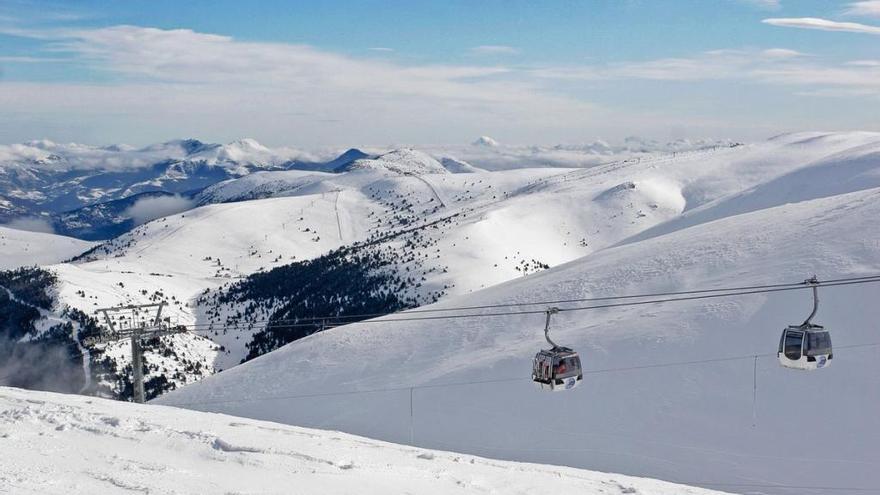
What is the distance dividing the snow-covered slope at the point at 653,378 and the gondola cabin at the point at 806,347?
20.5ft

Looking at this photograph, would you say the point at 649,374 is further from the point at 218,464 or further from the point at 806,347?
the point at 218,464

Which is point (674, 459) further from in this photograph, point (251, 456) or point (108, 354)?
point (108, 354)

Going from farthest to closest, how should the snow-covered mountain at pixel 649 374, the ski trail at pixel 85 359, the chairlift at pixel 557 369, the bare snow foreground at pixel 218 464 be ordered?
the ski trail at pixel 85 359 < the snow-covered mountain at pixel 649 374 < the chairlift at pixel 557 369 < the bare snow foreground at pixel 218 464

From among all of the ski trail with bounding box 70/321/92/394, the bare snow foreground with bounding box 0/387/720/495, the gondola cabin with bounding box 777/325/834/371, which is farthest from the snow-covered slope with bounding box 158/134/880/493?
the ski trail with bounding box 70/321/92/394

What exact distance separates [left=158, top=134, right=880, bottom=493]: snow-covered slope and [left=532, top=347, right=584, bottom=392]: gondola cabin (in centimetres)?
755

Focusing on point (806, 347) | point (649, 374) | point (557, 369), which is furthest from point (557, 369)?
point (649, 374)

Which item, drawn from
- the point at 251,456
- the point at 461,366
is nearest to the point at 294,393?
the point at 461,366

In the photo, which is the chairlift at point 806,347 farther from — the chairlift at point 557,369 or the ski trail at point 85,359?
the ski trail at point 85,359

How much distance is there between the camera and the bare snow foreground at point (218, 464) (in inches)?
533

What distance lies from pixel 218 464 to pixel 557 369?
9493 millimetres

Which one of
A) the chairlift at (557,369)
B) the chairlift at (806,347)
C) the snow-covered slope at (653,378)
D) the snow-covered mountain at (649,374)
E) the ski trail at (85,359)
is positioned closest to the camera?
the chairlift at (806,347)

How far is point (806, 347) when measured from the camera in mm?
19891

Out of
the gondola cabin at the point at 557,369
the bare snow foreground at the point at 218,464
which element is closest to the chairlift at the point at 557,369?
the gondola cabin at the point at 557,369

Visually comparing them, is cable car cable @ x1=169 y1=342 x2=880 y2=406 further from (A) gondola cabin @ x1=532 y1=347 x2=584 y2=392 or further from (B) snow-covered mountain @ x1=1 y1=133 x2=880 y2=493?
(A) gondola cabin @ x1=532 y1=347 x2=584 y2=392
